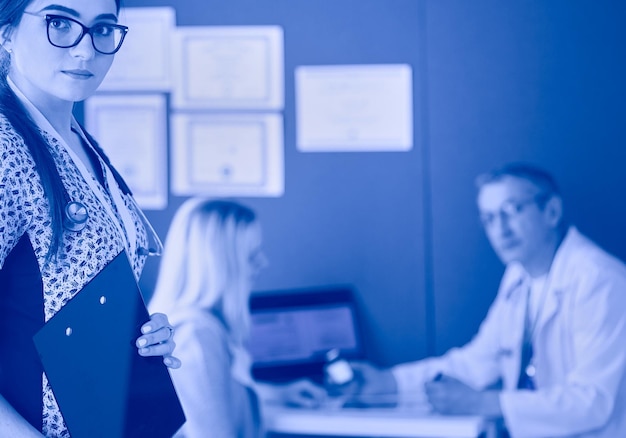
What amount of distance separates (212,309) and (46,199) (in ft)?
3.57

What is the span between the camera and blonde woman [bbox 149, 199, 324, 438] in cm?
182

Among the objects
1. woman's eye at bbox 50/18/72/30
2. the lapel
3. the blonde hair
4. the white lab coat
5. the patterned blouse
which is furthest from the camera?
the lapel

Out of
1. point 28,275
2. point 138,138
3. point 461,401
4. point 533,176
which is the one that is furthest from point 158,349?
point 138,138

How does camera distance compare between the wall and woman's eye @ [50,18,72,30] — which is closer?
woman's eye @ [50,18,72,30]

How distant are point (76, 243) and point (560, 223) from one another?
172cm

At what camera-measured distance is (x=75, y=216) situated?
94 cm

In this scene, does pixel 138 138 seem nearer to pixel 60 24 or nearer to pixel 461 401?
pixel 461 401

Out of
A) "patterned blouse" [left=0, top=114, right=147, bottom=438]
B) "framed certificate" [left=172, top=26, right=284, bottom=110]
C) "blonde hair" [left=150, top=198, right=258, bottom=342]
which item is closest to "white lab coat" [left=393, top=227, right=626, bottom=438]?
"blonde hair" [left=150, top=198, right=258, bottom=342]

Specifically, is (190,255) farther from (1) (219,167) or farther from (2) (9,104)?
(2) (9,104)

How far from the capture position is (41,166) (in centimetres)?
93

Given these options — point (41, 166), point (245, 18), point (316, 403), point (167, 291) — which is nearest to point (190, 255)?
point (167, 291)

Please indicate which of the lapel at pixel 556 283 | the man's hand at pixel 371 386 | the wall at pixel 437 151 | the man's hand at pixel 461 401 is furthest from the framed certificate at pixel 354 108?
the man's hand at pixel 461 401

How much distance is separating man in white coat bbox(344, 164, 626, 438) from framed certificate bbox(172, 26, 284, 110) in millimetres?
737

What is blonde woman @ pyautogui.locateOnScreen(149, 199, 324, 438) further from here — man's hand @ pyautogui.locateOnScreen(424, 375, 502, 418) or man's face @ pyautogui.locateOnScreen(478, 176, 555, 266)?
man's face @ pyautogui.locateOnScreen(478, 176, 555, 266)
